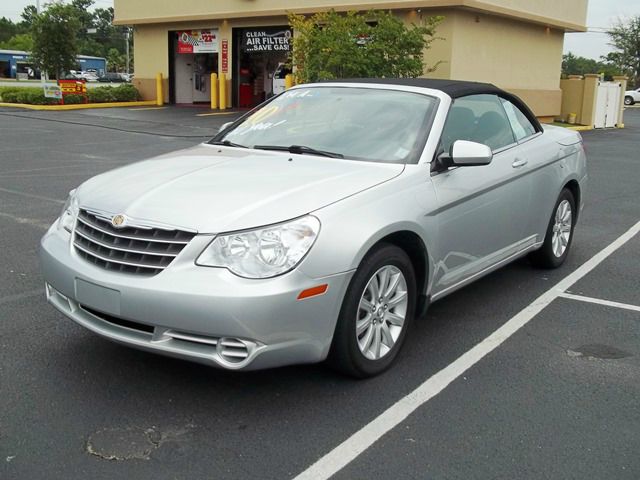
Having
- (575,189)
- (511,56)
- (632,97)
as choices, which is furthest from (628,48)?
(575,189)

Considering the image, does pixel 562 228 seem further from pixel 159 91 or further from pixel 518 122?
pixel 159 91

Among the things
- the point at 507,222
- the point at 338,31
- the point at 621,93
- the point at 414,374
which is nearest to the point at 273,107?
the point at 507,222

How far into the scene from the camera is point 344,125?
192 inches

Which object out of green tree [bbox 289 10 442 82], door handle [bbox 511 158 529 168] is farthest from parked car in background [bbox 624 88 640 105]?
door handle [bbox 511 158 529 168]

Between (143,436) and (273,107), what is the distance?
9.58ft

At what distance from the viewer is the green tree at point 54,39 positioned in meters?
29.3

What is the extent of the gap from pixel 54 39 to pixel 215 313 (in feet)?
97.1

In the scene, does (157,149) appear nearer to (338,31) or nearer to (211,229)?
(338,31)

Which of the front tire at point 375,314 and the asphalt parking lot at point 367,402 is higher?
the front tire at point 375,314

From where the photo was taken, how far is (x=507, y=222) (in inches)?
207

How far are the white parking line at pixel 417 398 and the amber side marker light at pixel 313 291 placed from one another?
691 millimetres

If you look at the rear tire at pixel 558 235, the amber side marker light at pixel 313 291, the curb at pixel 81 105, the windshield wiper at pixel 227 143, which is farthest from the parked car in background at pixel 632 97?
the amber side marker light at pixel 313 291

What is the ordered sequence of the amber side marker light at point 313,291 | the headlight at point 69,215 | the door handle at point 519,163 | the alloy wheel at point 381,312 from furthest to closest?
the door handle at point 519,163, the headlight at point 69,215, the alloy wheel at point 381,312, the amber side marker light at point 313,291

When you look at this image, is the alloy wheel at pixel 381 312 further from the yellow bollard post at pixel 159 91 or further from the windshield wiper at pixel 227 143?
the yellow bollard post at pixel 159 91
